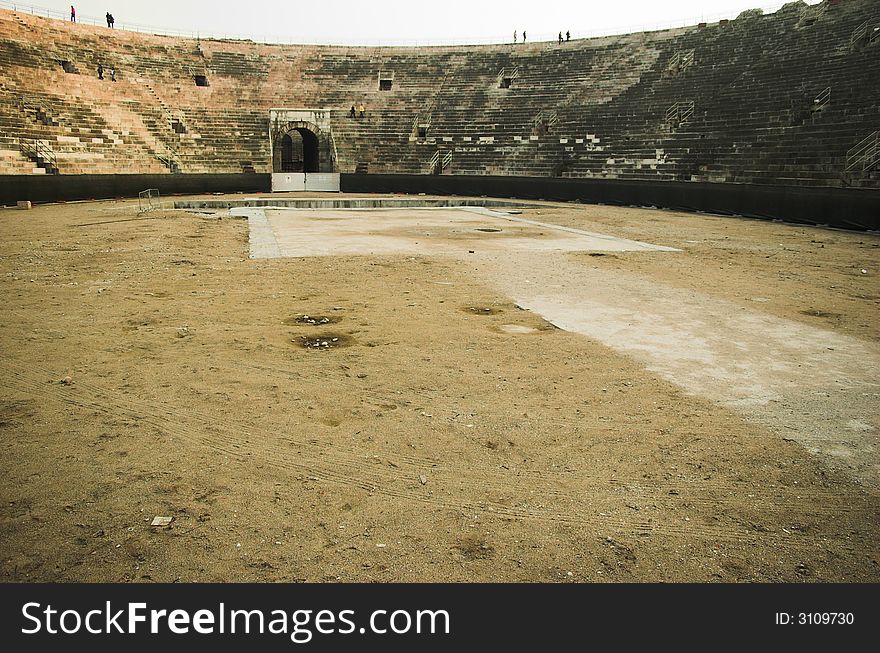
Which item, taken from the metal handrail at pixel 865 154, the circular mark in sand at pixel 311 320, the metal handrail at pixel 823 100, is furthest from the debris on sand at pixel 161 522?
the metal handrail at pixel 823 100

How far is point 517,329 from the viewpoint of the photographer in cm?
757

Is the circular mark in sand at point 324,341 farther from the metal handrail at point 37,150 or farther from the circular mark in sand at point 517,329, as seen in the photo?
the metal handrail at point 37,150

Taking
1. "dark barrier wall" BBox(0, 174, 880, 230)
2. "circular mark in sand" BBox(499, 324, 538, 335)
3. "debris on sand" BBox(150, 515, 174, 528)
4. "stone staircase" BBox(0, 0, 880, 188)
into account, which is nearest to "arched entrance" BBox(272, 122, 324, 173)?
"stone staircase" BBox(0, 0, 880, 188)

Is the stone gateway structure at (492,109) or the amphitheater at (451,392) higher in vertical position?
the stone gateway structure at (492,109)

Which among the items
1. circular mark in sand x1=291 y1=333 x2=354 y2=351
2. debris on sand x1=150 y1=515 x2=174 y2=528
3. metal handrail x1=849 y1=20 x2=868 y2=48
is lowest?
debris on sand x1=150 y1=515 x2=174 y2=528

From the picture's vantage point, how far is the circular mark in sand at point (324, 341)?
22.5ft

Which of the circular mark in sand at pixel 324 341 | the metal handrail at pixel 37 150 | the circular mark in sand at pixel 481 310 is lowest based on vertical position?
the circular mark in sand at pixel 324 341

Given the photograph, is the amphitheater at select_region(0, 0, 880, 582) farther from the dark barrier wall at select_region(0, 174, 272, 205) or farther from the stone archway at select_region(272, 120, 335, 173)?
the stone archway at select_region(272, 120, 335, 173)

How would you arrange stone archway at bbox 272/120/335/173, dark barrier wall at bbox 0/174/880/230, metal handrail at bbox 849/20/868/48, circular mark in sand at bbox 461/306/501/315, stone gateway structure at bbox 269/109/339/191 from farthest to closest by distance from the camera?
stone archway at bbox 272/120/335/173, stone gateway structure at bbox 269/109/339/191, metal handrail at bbox 849/20/868/48, dark barrier wall at bbox 0/174/880/230, circular mark in sand at bbox 461/306/501/315

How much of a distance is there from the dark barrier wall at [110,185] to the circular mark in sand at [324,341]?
25910 mm

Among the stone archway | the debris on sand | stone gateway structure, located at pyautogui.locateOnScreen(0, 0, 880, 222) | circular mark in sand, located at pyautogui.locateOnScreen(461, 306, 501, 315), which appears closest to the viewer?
the debris on sand

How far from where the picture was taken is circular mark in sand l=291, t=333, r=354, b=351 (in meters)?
6.84

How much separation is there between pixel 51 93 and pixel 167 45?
10.0 m
